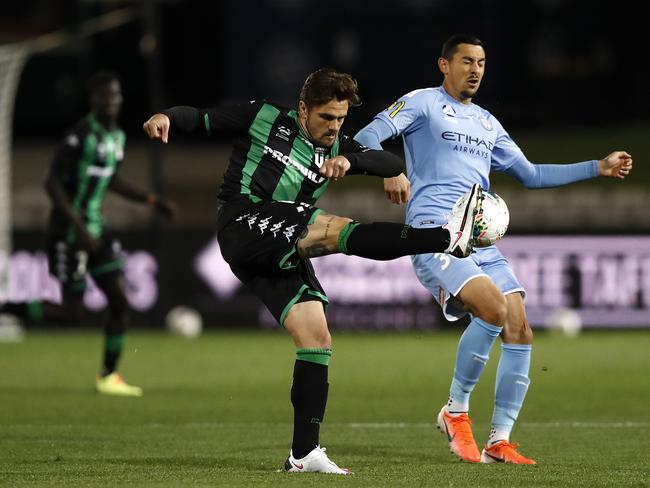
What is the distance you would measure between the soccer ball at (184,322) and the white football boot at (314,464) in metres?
11.2

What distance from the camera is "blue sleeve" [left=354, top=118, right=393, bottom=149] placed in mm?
7105

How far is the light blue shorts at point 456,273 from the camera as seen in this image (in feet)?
23.5

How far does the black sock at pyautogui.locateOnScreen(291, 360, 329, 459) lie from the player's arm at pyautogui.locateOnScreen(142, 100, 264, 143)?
116 cm

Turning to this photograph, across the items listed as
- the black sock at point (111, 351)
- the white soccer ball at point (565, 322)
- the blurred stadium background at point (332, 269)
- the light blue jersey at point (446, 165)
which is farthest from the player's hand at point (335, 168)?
the white soccer ball at point (565, 322)

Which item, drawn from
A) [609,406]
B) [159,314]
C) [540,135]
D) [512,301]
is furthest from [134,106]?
[512,301]

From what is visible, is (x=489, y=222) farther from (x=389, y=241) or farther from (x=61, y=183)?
(x=61, y=183)

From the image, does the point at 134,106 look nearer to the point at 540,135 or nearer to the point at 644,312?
the point at 540,135

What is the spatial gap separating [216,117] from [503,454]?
86.0 inches

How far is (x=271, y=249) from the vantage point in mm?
6465

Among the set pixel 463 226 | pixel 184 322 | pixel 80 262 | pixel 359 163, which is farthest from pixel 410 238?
pixel 184 322

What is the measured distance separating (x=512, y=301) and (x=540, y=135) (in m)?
27.2

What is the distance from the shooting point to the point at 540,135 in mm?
34031

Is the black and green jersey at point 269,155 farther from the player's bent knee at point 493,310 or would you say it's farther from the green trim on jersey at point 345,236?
the player's bent knee at point 493,310

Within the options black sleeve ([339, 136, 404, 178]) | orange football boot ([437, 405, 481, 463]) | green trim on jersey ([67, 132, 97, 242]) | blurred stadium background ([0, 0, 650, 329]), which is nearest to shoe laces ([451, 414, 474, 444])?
orange football boot ([437, 405, 481, 463])
